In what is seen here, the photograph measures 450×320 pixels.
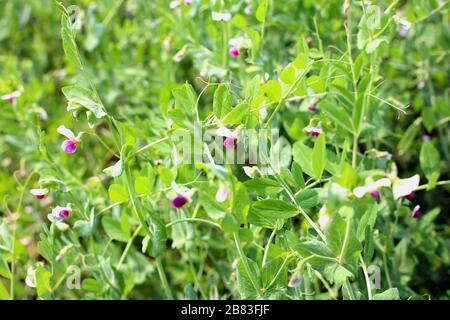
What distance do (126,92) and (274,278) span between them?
1071mm

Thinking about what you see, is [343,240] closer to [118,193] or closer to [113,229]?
[118,193]

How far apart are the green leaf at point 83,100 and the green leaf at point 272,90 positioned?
25 cm

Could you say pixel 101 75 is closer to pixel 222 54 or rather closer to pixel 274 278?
pixel 222 54

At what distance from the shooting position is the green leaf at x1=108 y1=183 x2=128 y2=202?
3.54 feet

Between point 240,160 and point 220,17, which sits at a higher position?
point 220,17

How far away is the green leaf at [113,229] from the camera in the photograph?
1277 mm

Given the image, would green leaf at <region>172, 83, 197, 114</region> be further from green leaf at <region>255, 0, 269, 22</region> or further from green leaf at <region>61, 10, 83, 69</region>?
green leaf at <region>255, 0, 269, 22</region>

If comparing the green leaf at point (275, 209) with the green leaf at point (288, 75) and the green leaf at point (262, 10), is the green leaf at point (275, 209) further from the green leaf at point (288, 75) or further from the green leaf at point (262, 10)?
the green leaf at point (262, 10)

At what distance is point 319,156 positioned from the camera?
3.10ft

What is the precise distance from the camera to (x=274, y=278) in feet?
3.31

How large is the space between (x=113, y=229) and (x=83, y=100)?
0.37 metres

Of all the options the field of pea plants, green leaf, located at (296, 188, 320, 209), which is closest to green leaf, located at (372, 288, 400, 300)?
the field of pea plants

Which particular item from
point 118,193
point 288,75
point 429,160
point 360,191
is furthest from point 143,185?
point 429,160
